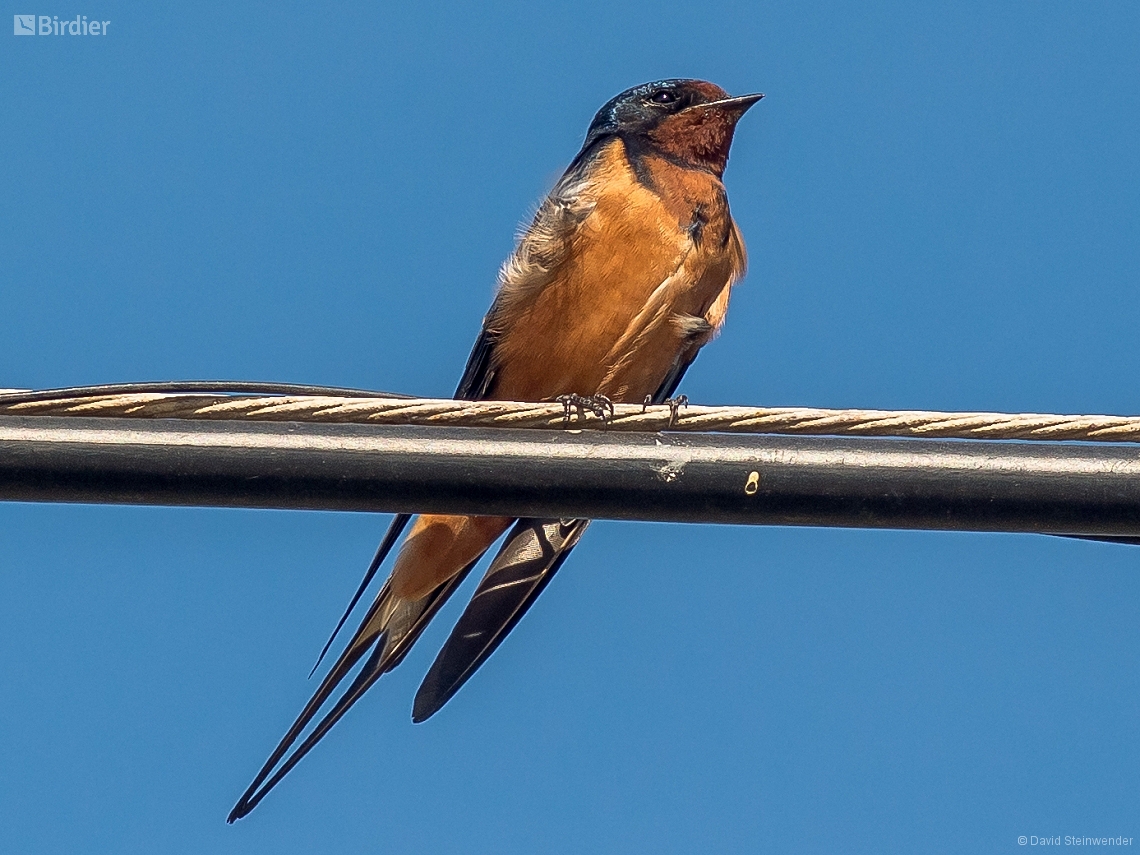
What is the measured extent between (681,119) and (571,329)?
1.33 m

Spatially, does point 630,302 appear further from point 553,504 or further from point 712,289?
point 553,504

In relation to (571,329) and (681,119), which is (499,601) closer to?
(571,329)

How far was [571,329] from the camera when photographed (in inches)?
229

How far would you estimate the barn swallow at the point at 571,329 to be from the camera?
536cm

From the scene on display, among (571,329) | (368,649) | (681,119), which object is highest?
(681,119)

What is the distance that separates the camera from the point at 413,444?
10.0 feet

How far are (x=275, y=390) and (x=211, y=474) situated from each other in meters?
0.33

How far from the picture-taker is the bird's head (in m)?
6.48

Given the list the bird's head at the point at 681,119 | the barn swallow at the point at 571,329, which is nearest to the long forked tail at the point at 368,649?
the barn swallow at the point at 571,329

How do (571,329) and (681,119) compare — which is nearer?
(571,329)

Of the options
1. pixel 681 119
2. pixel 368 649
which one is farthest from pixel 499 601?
pixel 681 119

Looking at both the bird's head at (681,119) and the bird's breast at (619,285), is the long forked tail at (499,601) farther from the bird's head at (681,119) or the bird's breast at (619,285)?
the bird's head at (681,119)

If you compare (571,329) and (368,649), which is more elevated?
(571,329)

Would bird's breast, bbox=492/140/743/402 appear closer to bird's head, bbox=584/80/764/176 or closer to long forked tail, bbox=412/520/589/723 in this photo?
bird's head, bbox=584/80/764/176
